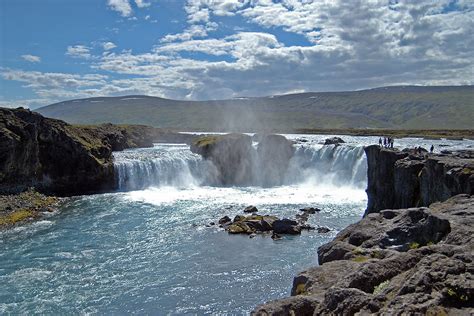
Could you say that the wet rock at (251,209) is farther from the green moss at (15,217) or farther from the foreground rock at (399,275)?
the foreground rock at (399,275)

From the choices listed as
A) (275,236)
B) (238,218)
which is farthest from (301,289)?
(238,218)

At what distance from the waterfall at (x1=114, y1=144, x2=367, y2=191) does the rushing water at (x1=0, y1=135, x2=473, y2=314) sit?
24.3 inches

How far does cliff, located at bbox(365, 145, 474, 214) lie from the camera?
26.8 meters

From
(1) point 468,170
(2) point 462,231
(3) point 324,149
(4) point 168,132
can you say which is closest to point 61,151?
(3) point 324,149

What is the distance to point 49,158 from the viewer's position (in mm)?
62688

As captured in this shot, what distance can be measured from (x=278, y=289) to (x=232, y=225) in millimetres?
15565

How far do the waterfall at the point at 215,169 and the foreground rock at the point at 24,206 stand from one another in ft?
47.6

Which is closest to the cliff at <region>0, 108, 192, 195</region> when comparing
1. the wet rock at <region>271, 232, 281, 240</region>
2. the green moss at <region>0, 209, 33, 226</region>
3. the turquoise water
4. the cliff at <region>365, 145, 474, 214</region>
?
the green moss at <region>0, 209, 33, 226</region>

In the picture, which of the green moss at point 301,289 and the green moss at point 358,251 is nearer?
the green moss at point 301,289

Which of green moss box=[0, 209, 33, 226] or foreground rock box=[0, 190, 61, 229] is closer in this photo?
green moss box=[0, 209, 33, 226]

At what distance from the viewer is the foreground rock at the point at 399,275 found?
26.7 feet

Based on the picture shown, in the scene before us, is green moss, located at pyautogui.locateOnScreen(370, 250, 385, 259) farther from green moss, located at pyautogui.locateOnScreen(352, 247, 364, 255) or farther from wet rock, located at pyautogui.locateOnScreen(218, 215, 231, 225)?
wet rock, located at pyautogui.locateOnScreen(218, 215, 231, 225)

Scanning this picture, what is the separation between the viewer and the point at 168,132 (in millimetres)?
136875

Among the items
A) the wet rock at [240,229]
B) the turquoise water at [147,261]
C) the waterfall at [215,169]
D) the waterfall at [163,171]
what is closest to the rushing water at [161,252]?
the turquoise water at [147,261]
